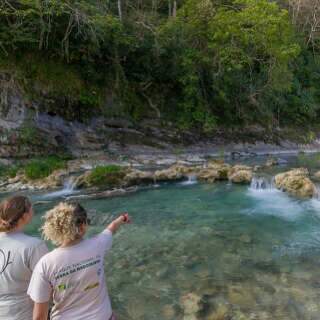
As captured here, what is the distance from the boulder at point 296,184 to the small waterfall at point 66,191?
661cm

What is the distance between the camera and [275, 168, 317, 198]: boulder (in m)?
10.6

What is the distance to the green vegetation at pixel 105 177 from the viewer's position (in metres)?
12.0

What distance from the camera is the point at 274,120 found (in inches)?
966

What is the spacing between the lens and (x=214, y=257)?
6.26 m

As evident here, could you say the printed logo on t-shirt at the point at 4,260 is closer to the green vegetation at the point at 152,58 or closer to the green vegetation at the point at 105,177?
the green vegetation at the point at 105,177

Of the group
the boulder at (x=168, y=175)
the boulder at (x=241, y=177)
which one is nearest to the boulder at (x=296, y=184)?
the boulder at (x=241, y=177)

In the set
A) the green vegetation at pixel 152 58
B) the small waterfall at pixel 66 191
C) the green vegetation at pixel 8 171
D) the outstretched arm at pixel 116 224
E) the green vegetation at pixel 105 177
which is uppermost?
the green vegetation at pixel 152 58

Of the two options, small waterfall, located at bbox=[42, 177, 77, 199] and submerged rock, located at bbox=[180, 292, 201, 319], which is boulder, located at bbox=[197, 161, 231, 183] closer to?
small waterfall, located at bbox=[42, 177, 77, 199]

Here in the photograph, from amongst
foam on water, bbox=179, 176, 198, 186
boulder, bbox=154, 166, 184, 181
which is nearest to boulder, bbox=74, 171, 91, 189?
boulder, bbox=154, 166, 184, 181

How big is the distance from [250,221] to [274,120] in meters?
17.5

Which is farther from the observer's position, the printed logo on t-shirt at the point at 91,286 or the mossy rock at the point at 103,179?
the mossy rock at the point at 103,179

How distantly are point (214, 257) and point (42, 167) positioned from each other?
951cm

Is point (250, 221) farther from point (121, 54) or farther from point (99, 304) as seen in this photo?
point (121, 54)

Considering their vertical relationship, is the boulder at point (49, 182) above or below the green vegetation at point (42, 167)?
below
